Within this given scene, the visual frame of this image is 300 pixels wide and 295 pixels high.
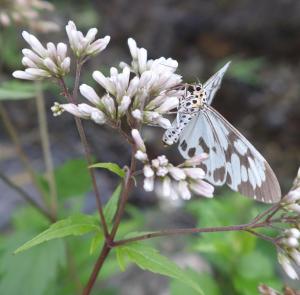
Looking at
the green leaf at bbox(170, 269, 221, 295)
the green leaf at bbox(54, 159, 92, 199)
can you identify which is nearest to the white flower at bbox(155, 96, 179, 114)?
the green leaf at bbox(170, 269, 221, 295)

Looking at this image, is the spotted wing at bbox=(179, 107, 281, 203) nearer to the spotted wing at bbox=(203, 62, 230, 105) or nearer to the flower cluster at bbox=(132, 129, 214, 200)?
the spotted wing at bbox=(203, 62, 230, 105)

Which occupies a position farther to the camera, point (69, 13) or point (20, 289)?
point (69, 13)

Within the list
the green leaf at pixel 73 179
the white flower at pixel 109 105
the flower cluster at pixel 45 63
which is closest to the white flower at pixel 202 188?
the white flower at pixel 109 105

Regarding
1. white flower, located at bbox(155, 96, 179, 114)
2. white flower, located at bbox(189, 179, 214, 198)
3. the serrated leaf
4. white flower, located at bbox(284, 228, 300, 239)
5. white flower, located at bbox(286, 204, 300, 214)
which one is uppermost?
white flower, located at bbox(155, 96, 179, 114)

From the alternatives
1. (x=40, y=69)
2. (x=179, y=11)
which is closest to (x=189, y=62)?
(x=179, y=11)

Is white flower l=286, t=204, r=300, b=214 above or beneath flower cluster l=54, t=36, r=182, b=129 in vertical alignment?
beneath

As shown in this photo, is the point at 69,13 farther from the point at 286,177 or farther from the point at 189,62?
the point at 286,177
